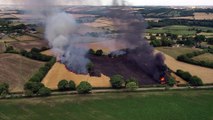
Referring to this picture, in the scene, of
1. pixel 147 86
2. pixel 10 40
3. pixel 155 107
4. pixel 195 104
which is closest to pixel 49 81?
pixel 147 86

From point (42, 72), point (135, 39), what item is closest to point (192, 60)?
point (135, 39)

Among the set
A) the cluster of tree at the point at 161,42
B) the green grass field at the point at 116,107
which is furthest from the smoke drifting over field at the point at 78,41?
the cluster of tree at the point at 161,42

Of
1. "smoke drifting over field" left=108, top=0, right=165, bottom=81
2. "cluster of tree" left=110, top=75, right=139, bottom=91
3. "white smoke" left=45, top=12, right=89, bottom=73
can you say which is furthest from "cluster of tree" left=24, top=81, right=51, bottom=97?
"smoke drifting over field" left=108, top=0, right=165, bottom=81

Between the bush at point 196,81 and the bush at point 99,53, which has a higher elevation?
the bush at point 99,53

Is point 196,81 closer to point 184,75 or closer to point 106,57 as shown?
point 184,75

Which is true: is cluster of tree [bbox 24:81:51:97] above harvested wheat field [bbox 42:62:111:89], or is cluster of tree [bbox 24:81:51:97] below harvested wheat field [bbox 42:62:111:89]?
above

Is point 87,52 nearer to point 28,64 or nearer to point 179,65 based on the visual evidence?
point 28,64

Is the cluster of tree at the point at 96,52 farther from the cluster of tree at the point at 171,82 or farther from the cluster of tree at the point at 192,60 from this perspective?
the cluster of tree at the point at 171,82

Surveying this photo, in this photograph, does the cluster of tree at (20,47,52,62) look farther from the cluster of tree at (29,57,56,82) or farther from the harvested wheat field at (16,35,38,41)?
the harvested wheat field at (16,35,38,41)
